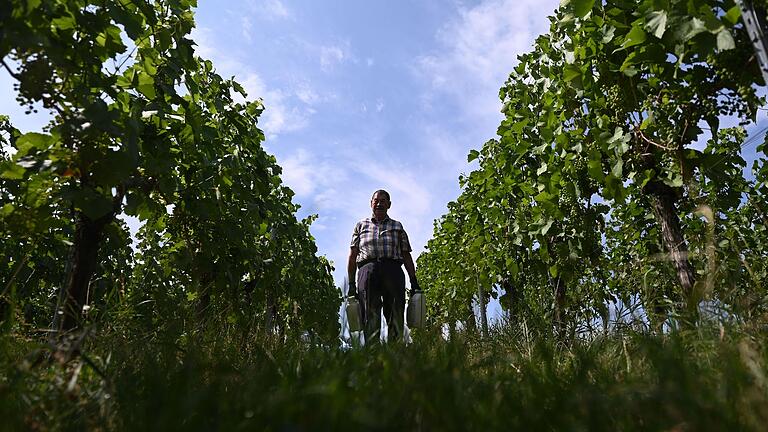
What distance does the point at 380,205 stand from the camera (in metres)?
5.02

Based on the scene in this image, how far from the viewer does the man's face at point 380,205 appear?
16.4ft

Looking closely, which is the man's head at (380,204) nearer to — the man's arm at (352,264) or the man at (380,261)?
the man at (380,261)

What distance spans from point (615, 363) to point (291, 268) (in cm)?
694

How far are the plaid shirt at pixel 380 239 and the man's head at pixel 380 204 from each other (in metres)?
0.07

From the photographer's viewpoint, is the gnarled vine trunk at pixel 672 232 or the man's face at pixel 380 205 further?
the man's face at pixel 380 205

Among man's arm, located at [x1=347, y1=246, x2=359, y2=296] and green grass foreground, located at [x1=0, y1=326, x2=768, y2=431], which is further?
man's arm, located at [x1=347, y1=246, x2=359, y2=296]

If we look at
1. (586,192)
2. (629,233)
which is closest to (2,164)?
(586,192)

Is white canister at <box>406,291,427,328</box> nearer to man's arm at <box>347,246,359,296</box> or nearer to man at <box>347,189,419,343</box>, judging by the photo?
man at <box>347,189,419,343</box>

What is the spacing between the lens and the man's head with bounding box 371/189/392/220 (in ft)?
16.4

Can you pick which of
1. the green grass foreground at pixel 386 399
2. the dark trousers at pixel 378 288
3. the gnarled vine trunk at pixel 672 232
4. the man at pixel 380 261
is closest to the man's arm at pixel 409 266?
the man at pixel 380 261

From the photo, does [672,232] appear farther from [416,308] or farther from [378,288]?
[378,288]

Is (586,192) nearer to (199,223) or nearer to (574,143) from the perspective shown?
(574,143)

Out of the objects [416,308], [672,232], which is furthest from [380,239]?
[672,232]

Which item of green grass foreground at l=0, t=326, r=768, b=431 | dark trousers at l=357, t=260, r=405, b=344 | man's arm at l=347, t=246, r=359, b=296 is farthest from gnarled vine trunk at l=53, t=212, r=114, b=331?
man's arm at l=347, t=246, r=359, b=296
